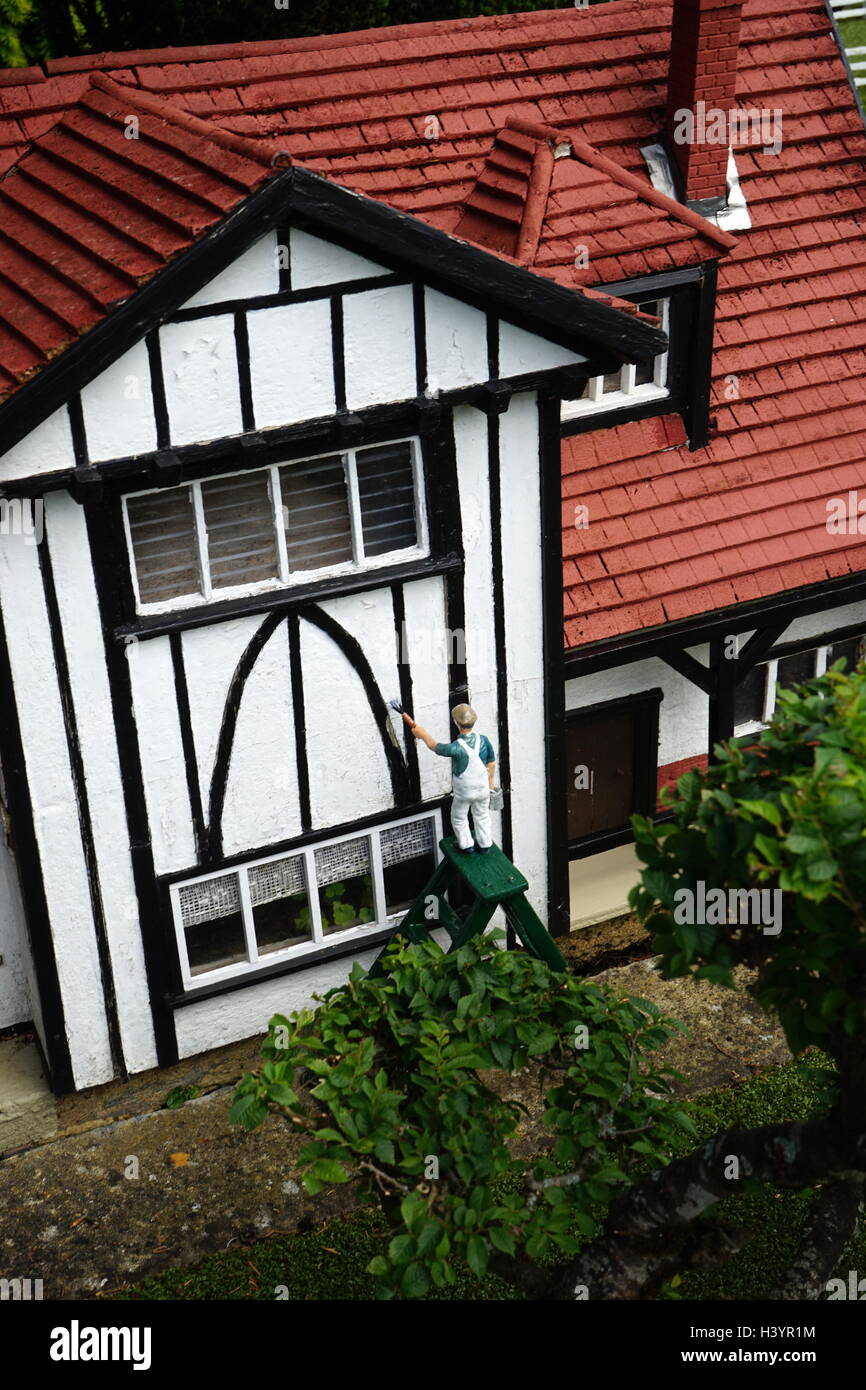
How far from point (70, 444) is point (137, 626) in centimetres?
128

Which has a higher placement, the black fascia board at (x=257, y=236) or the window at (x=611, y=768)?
the black fascia board at (x=257, y=236)

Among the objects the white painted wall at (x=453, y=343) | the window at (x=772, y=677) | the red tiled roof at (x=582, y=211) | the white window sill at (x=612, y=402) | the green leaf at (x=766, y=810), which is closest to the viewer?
the green leaf at (x=766, y=810)

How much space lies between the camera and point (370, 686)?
10.2 meters

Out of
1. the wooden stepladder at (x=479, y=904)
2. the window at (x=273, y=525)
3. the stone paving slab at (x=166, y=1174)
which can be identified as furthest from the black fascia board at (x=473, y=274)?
the stone paving slab at (x=166, y=1174)

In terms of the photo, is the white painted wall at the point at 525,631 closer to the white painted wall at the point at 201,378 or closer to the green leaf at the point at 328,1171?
the white painted wall at the point at 201,378

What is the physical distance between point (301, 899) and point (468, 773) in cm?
175

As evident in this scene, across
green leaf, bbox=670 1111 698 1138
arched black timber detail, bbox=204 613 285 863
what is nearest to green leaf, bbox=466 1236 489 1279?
green leaf, bbox=670 1111 698 1138

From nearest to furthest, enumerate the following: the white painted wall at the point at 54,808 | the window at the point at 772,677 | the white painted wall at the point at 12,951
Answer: the white painted wall at the point at 54,808, the white painted wall at the point at 12,951, the window at the point at 772,677

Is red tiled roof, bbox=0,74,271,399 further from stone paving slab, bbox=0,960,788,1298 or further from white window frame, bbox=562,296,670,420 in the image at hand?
stone paving slab, bbox=0,960,788,1298

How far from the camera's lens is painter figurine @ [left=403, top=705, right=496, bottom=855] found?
9906 mm

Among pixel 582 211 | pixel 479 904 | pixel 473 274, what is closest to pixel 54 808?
pixel 479 904

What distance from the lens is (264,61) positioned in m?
11.4

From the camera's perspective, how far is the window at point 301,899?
10500 millimetres

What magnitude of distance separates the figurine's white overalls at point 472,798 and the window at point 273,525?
Result: 139cm
